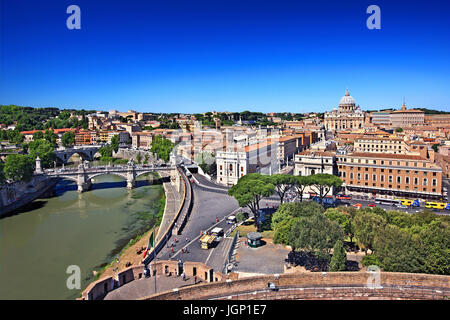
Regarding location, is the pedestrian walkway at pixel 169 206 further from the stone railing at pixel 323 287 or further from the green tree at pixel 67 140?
the green tree at pixel 67 140

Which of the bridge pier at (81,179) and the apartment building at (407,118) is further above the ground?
the apartment building at (407,118)

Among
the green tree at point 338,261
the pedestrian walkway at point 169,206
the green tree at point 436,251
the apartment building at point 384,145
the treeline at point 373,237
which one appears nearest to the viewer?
the green tree at point 436,251

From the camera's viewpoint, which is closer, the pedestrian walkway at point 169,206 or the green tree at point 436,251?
the green tree at point 436,251

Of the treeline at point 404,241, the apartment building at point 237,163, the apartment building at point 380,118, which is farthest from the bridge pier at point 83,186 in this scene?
the apartment building at point 380,118

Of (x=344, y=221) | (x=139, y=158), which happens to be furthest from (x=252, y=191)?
(x=139, y=158)

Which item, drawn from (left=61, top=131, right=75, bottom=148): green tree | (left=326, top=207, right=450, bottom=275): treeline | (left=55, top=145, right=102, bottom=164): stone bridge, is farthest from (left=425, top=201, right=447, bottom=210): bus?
(left=61, top=131, right=75, bottom=148): green tree

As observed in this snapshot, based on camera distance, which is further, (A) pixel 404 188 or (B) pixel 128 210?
(B) pixel 128 210

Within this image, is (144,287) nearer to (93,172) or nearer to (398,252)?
(398,252)
